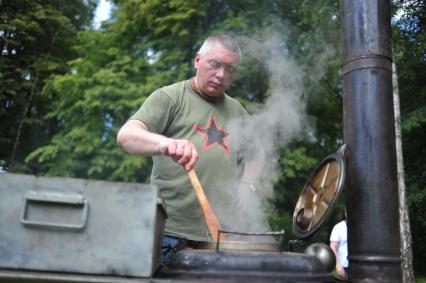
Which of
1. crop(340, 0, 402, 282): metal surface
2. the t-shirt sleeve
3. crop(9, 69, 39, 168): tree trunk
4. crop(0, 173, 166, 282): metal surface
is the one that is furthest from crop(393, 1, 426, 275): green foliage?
crop(9, 69, 39, 168): tree trunk

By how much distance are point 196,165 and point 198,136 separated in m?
0.16

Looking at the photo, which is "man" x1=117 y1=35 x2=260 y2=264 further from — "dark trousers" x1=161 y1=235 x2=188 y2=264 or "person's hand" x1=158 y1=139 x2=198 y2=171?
"person's hand" x1=158 y1=139 x2=198 y2=171

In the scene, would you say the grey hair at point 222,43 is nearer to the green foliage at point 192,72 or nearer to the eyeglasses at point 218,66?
the eyeglasses at point 218,66

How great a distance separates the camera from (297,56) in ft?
29.7

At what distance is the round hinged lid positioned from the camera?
1.78m

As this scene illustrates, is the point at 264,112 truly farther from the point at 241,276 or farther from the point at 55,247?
the point at 55,247

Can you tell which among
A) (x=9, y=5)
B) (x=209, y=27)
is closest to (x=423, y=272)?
(x=209, y=27)

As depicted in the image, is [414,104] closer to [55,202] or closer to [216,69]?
[216,69]

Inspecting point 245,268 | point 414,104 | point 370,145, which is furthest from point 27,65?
point 245,268

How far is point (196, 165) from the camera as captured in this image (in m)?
2.25

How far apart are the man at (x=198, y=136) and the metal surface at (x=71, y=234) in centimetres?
72

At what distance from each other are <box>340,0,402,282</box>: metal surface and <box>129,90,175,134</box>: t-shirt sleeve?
0.94m

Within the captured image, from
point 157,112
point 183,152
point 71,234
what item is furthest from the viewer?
point 157,112

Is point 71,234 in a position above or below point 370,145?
below
